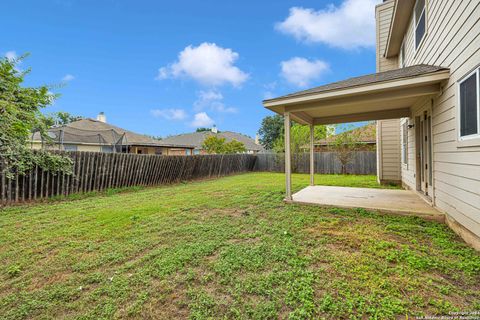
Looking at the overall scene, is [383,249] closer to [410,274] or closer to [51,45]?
[410,274]

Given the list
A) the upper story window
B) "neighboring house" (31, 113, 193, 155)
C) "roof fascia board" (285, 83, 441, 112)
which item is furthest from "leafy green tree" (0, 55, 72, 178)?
"neighboring house" (31, 113, 193, 155)

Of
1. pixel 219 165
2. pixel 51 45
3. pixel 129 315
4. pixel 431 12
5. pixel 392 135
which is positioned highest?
pixel 51 45

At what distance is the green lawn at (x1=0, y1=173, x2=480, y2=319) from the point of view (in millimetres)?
1850

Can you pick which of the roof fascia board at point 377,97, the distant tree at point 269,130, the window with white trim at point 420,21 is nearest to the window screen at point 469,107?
the roof fascia board at point 377,97

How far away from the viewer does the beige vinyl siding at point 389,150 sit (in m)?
8.38

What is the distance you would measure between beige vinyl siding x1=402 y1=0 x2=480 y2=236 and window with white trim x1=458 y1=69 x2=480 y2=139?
0.42ft

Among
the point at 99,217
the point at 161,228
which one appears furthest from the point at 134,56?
the point at 161,228

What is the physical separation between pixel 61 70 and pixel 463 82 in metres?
18.1

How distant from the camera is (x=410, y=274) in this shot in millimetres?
2256

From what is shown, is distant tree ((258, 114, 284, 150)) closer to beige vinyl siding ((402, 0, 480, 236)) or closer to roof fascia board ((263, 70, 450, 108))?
roof fascia board ((263, 70, 450, 108))

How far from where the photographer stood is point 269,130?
Result: 44.7 metres

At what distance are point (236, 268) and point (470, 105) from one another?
359 centimetres

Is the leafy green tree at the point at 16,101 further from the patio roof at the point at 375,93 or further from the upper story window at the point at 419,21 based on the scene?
the upper story window at the point at 419,21

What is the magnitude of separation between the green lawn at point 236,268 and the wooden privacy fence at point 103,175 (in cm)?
193
